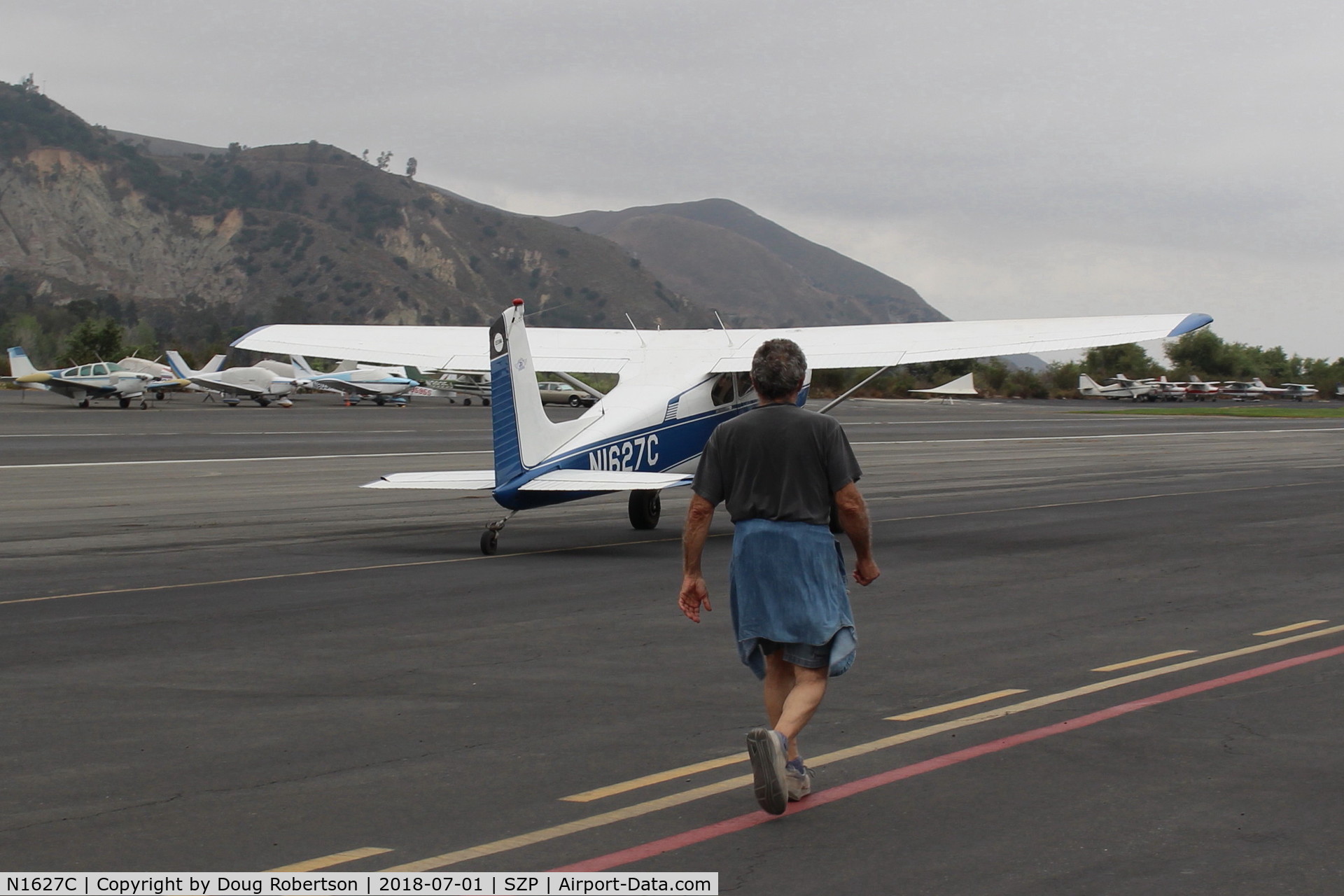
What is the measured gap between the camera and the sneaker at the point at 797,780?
18.6 feet

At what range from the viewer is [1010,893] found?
4586 mm

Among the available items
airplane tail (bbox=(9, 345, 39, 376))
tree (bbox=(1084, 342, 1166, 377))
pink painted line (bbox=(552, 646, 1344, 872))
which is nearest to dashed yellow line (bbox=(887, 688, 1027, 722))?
pink painted line (bbox=(552, 646, 1344, 872))

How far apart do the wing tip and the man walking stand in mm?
12646

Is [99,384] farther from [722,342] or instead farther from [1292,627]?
[1292,627]

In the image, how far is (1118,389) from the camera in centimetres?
10188

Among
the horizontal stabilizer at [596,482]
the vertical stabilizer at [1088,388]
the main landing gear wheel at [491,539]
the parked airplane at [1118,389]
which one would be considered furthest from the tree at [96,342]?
the horizontal stabilizer at [596,482]

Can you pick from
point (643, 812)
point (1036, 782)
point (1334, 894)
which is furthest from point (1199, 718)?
point (643, 812)

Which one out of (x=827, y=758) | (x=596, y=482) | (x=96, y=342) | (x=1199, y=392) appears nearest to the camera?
(x=827, y=758)

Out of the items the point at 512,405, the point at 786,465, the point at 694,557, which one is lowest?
the point at 694,557

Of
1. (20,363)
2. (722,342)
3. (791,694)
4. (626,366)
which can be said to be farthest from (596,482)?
(20,363)

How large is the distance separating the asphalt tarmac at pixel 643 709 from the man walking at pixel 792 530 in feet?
2.07

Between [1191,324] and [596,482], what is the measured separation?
8452 millimetres

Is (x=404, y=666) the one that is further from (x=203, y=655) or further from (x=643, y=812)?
(x=643, y=812)

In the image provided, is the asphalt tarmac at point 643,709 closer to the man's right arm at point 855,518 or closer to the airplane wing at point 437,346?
the man's right arm at point 855,518
